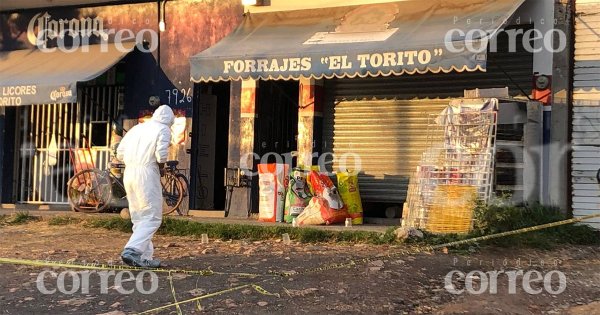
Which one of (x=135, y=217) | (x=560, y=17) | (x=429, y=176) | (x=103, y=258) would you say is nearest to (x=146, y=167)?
(x=135, y=217)

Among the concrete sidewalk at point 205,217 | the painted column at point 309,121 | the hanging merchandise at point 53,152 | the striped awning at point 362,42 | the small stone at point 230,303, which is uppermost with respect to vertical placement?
the striped awning at point 362,42

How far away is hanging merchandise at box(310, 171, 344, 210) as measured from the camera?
10344 mm

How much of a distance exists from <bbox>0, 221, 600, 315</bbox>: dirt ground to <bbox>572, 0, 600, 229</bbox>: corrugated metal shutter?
1196 mm

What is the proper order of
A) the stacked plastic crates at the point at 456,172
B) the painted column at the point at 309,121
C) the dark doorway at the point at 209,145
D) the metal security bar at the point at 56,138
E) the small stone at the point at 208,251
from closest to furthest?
the stacked plastic crates at the point at 456,172 < the small stone at the point at 208,251 < the painted column at the point at 309,121 < the dark doorway at the point at 209,145 < the metal security bar at the point at 56,138

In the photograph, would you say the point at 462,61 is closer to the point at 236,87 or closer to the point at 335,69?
the point at 335,69

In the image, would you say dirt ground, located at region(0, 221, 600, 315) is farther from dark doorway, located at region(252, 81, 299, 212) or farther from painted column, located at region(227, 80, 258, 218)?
dark doorway, located at region(252, 81, 299, 212)

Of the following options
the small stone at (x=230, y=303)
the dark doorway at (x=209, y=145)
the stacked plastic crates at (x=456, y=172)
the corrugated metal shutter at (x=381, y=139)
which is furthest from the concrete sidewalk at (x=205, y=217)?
the small stone at (x=230, y=303)

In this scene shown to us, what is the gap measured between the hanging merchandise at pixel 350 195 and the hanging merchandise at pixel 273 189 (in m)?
0.96

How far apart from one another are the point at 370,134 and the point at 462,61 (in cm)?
313

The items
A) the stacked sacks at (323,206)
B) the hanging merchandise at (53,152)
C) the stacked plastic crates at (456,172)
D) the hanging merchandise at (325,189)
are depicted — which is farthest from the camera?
the hanging merchandise at (53,152)

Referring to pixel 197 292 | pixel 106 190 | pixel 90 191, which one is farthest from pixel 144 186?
pixel 90 191

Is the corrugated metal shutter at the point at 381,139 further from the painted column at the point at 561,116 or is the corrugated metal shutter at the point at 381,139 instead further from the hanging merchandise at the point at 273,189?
the painted column at the point at 561,116

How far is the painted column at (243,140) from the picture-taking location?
11.9m

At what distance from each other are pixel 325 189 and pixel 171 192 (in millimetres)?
3418
